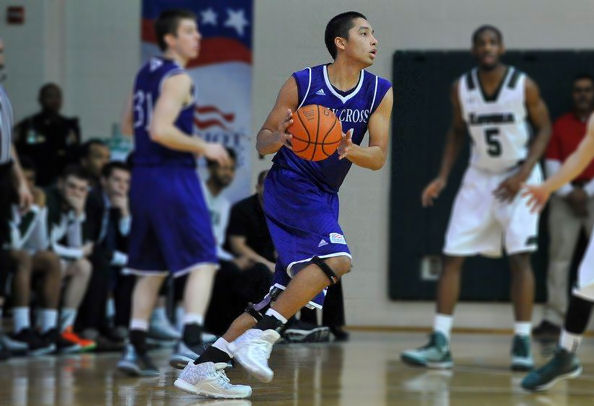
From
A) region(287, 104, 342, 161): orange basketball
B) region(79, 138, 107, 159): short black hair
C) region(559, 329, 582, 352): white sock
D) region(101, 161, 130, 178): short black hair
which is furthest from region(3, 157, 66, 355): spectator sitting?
region(287, 104, 342, 161): orange basketball

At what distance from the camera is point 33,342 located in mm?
7441

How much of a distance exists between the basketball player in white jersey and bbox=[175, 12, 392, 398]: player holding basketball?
127 inches

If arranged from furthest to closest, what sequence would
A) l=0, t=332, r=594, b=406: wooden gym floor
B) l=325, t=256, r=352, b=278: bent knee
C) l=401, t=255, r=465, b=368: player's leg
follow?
l=401, t=255, r=465, b=368: player's leg < l=0, t=332, r=594, b=406: wooden gym floor < l=325, t=256, r=352, b=278: bent knee

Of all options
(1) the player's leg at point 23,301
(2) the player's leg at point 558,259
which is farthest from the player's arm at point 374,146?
(2) the player's leg at point 558,259

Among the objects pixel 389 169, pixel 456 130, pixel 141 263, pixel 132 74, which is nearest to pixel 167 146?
pixel 141 263

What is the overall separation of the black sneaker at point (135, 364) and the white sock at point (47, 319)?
1504 millimetres

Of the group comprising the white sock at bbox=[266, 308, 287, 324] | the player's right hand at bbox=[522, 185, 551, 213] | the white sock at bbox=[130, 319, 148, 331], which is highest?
the player's right hand at bbox=[522, 185, 551, 213]

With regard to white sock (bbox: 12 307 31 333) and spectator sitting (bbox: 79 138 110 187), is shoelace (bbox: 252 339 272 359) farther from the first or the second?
spectator sitting (bbox: 79 138 110 187)

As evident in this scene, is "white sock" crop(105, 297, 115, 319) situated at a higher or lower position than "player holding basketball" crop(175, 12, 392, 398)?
lower

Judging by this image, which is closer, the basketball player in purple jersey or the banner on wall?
the basketball player in purple jersey

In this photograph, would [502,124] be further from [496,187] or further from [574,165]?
[574,165]

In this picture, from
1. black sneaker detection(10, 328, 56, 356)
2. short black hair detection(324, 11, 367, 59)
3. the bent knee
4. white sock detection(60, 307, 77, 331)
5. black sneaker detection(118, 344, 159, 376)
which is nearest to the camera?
short black hair detection(324, 11, 367, 59)

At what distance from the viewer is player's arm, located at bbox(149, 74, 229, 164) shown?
19.0ft

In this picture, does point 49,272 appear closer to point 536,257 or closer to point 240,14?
point 240,14
